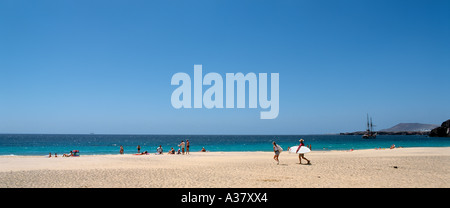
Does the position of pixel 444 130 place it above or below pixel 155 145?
above

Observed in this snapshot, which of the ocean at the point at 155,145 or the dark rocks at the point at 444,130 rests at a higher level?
the dark rocks at the point at 444,130

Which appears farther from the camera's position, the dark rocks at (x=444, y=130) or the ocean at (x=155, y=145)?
the dark rocks at (x=444, y=130)

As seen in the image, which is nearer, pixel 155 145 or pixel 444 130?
pixel 155 145

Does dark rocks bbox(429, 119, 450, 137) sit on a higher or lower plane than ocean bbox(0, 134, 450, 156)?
higher

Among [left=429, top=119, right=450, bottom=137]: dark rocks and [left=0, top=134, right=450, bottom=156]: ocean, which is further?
[left=429, top=119, right=450, bottom=137]: dark rocks
